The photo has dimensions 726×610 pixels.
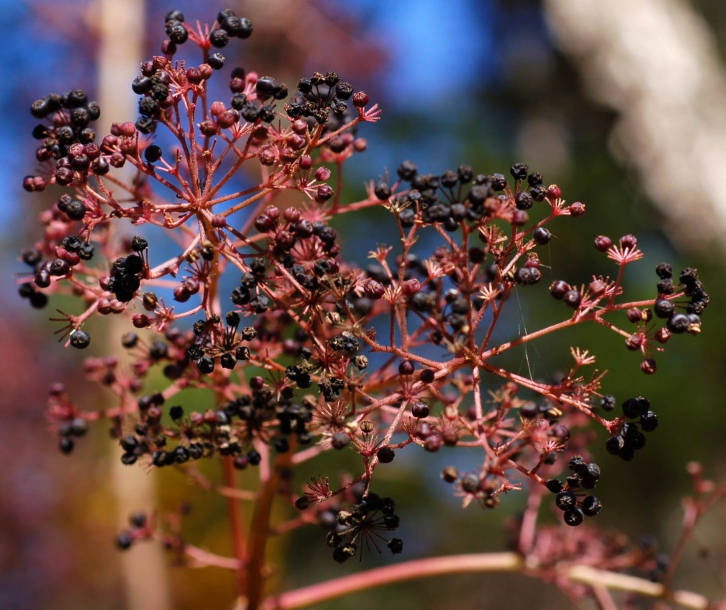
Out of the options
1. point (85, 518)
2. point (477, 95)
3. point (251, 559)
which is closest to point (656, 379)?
point (251, 559)

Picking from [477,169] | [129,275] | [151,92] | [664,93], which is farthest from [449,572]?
[664,93]

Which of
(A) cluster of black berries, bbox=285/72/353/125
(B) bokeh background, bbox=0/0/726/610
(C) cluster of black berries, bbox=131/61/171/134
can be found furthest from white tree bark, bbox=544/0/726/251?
(C) cluster of black berries, bbox=131/61/171/134

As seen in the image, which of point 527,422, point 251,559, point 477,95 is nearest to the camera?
point 527,422

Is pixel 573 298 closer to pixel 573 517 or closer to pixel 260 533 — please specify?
pixel 573 517

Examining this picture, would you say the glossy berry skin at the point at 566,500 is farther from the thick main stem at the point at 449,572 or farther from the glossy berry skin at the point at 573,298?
the thick main stem at the point at 449,572

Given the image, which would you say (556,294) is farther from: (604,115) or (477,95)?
(477,95)

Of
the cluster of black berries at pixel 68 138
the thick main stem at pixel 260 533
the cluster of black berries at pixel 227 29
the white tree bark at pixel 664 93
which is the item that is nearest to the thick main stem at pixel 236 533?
the thick main stem at pixel 260 533
